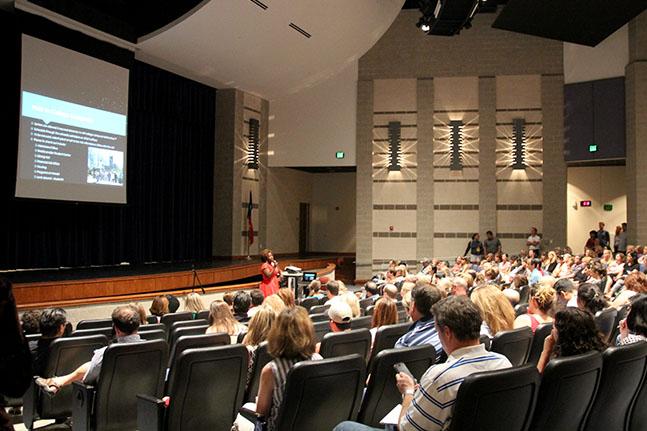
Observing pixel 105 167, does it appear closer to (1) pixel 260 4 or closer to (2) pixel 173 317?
(1) pixel 260 4

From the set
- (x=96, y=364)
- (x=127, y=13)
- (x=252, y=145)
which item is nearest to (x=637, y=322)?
(x=96, y=364)

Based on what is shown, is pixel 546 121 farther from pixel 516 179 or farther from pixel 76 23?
pixel 76 23

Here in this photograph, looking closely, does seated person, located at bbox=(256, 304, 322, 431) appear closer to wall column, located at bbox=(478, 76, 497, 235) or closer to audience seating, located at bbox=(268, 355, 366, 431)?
audience seating, located at bbox=(268, 355, 366, 431)

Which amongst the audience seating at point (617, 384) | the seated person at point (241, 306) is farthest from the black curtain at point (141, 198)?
the audience seating at point (617, 384)

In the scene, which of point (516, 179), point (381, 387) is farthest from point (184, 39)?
point (381, 387)

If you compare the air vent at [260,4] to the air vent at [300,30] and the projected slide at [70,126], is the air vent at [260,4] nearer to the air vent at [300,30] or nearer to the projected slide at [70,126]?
the air vent at [300,30]

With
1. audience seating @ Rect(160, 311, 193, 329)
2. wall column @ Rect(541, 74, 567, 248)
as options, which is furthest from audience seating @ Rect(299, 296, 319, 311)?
wall column @ Rect(541, 74, 567, 248)

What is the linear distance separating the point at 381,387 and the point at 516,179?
13810mm

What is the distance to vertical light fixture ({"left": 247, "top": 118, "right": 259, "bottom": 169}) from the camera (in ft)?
52.9

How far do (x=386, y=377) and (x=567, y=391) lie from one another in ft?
2.71

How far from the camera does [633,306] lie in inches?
128

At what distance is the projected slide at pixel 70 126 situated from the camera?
9977mm

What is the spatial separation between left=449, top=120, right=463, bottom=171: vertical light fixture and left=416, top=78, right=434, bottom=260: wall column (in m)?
0.52

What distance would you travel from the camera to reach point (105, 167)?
37.9 ft
